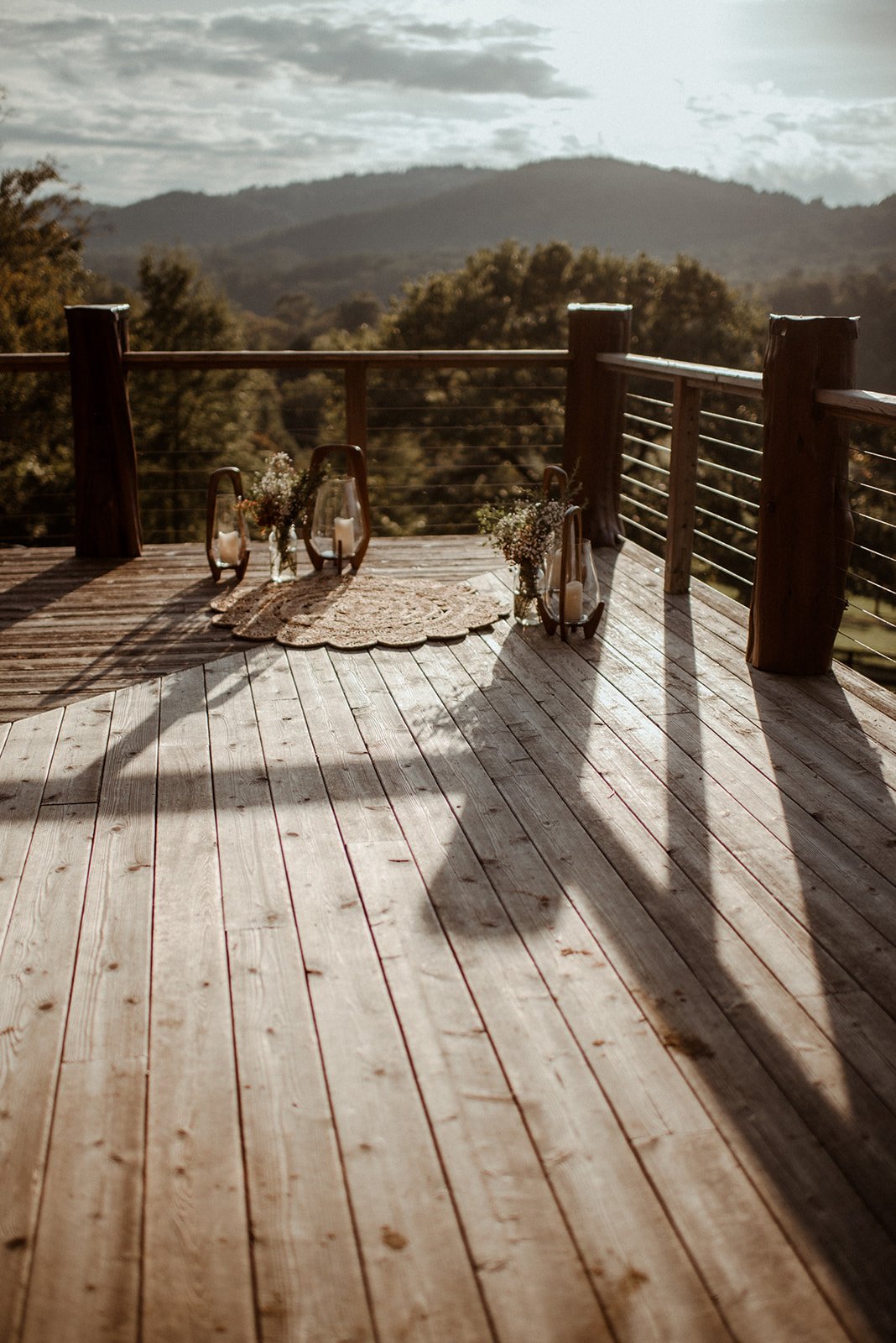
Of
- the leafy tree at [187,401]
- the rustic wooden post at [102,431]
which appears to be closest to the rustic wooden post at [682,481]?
the rustic wooden post at [102,431]

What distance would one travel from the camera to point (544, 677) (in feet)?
11.7

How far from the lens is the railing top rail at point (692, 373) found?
148 inches

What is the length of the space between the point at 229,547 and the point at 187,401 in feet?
55.7

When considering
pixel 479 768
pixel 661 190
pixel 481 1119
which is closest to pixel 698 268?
pixel 661 190

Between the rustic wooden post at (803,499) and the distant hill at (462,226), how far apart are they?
19.0 metres

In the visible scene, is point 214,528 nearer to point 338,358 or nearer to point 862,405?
point 338,358

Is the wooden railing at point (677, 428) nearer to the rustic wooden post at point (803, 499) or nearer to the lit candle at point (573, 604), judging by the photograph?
the rustic wooden post at point (803, 499)

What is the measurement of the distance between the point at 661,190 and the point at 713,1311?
29374mm

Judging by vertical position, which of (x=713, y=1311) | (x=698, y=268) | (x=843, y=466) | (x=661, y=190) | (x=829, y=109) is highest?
(x=829, y=109)

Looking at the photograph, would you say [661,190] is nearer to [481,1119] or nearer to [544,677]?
[544,677]

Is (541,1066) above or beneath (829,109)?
beneath

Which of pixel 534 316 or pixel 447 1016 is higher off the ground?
pixel 534 316

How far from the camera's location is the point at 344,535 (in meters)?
4.74

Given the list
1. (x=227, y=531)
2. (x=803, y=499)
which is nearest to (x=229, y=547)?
(x=227, y=531)
